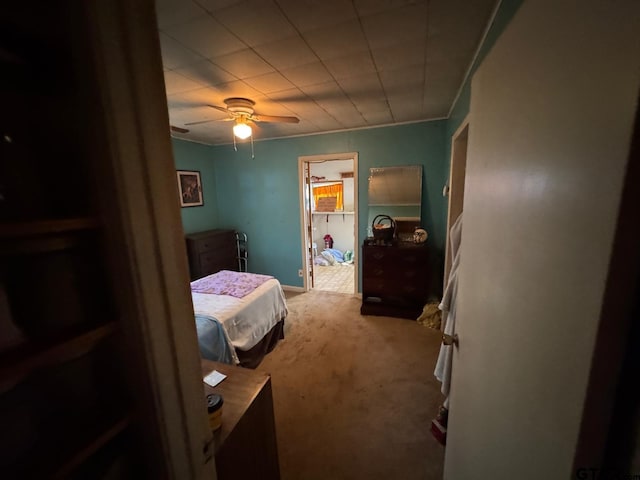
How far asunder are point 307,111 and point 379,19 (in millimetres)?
1397

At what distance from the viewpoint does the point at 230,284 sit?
8.01ft

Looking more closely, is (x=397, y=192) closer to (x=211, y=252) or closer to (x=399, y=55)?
(x=399, y=55)

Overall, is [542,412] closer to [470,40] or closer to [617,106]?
[617,106]

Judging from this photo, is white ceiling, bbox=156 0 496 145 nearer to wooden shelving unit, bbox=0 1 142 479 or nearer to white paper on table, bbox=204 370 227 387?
wooden shelving unit, bbox=0 1 142 479

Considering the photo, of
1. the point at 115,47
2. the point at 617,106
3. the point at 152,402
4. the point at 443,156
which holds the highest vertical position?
the point at 443,156

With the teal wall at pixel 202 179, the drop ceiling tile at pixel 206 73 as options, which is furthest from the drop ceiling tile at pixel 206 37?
the teal wall at pixel 202 179

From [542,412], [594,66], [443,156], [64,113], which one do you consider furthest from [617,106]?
[443,156]

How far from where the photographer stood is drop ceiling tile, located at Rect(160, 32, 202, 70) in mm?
1341

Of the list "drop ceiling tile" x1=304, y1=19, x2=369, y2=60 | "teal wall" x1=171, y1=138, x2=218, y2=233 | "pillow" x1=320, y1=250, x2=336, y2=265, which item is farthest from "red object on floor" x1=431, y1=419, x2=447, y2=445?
"pillow" x1=320, y1=250, x2=336, y2=265

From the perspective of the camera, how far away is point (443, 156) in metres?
2.95

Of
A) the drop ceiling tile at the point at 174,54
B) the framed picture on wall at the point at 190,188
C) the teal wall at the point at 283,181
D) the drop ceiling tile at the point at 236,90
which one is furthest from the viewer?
the framed picture on wall at the point at 190,188

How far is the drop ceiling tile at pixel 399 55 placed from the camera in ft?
4.73

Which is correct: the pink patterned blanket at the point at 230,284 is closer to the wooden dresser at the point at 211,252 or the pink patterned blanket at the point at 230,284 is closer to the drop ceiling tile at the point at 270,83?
the wooden dresser at the point at 211,252

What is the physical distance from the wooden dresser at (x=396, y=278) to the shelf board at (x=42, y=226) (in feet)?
8.88
